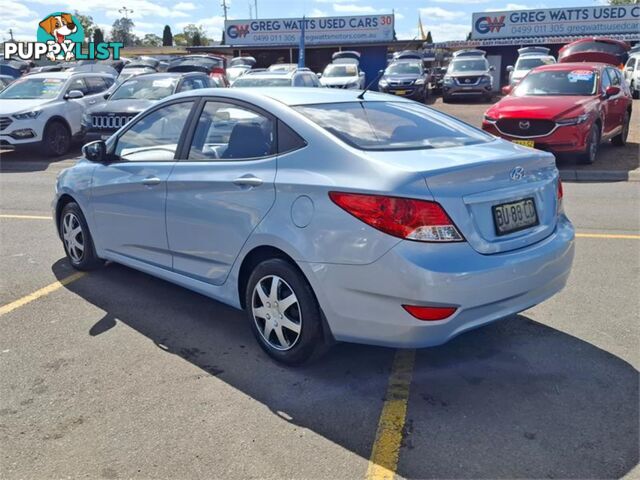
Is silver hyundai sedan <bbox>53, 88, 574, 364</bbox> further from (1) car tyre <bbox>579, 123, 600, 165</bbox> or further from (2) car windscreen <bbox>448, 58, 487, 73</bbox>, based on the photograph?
(2) car windscreen <bbox>448, 58, 487, 73</bbox>

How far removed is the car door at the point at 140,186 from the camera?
459 centimetres

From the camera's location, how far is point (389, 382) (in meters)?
3.69

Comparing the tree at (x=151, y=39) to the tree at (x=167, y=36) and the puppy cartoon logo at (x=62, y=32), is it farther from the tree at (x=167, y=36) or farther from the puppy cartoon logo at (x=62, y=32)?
the puppy cartoon logo at (x=62, y=32)

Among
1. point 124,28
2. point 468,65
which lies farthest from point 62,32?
point 124,28

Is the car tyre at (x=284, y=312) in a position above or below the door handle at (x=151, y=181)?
below

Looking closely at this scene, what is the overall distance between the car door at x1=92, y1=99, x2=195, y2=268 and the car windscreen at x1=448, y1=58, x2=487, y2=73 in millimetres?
22804

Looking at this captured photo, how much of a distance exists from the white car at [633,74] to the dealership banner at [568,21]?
38.4ft

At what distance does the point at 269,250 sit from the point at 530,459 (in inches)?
71.3

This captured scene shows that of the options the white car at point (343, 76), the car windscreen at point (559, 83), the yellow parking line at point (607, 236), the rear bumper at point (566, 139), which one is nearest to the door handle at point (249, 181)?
the yellow parking line at point (607, 236)

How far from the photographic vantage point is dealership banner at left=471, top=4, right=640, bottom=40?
125 ft

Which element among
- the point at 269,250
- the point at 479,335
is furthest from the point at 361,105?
the point at 479,335

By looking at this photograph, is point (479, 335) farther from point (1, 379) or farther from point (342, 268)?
point (1, 379)

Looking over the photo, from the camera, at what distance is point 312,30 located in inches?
1614

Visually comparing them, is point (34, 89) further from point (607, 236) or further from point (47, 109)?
point (607, 236)
